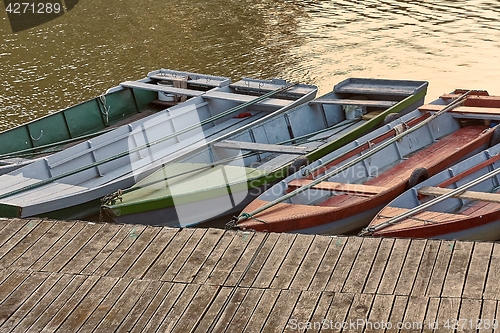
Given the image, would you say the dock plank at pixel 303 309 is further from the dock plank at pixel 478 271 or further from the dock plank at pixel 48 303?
the dock plank at pixel 48 303

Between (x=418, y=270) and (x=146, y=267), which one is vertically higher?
(x=146, y=267)

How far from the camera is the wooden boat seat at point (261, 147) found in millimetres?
12242

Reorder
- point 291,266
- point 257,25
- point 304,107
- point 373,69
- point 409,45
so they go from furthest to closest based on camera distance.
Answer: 1. point 257,25
2. point 409,45
3. point 373,69
4. point 304,107
5. point 291,266

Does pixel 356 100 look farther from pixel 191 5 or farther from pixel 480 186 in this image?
pixel 191 5

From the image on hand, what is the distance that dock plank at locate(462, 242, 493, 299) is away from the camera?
740cm

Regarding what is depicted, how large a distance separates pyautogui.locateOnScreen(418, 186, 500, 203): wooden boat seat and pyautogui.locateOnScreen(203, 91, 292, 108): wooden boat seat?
4.20 meters

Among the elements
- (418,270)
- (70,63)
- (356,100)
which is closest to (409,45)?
(356,100)

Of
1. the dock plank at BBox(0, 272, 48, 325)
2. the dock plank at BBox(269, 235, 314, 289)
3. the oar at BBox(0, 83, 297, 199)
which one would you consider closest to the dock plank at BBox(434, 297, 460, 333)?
the dock plank at BBox(269, 235, 314, 289)

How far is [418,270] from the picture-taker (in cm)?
785

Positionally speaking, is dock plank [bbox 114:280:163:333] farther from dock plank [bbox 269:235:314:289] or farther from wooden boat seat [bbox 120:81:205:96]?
wooden boat seat [bbox 120:81:205:96]

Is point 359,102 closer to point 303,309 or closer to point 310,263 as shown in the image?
point 310,263

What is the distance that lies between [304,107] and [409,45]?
792 cm

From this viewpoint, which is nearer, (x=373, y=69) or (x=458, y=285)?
(x=458, y=285)

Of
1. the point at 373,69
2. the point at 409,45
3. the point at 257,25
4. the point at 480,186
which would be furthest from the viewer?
the point at 257,25
